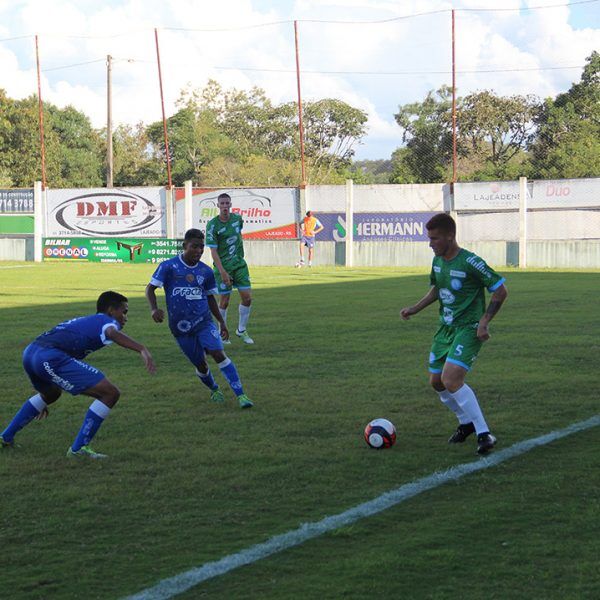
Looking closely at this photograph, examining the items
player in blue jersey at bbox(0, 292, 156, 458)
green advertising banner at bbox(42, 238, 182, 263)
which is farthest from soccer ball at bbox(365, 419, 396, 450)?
green advertising banner at bbox(42, 238, 182, 263)

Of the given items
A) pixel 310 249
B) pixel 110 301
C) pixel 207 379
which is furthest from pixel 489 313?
pixel 310 249

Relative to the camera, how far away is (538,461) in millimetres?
7117

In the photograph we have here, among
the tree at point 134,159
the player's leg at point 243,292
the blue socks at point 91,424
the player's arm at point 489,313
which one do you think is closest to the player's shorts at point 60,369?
the blue socks at point 91,424

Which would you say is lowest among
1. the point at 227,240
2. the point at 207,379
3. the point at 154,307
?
the point at 207,379

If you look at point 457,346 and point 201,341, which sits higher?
point 457,346

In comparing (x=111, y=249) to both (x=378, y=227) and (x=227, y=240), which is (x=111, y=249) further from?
(x=227, y=240)

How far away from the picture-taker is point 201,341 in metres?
9.66

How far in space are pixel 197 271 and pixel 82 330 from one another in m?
2.56

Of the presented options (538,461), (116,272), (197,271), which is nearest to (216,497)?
(538,461)

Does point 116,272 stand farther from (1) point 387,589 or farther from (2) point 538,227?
(1) point 387,589

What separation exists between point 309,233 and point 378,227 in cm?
256

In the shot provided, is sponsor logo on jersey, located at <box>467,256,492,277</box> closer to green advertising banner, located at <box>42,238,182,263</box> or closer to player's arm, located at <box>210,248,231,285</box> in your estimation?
player's arm, located at <box>210,248,231,285</box>

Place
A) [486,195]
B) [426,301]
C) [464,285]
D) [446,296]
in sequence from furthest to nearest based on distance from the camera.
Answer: [486,195], [426,301], [446,296], [464,285]

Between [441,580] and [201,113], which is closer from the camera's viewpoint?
[441,580]
